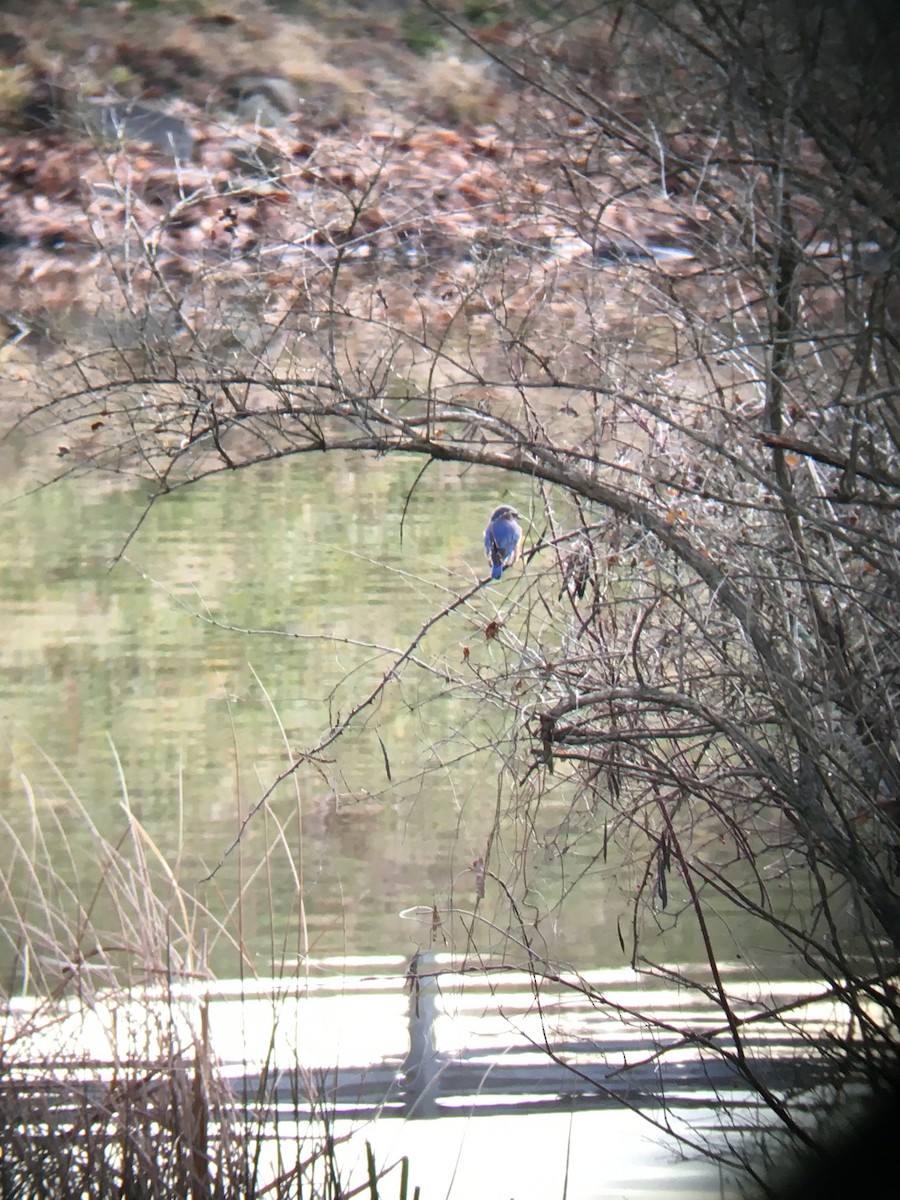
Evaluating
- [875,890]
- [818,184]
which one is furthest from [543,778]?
[818,184]

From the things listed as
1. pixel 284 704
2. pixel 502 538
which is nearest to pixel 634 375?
pixel 502 538

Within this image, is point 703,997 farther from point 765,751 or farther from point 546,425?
point 546,425

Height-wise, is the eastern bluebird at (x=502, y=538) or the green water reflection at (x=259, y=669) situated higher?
the eastern bluebird at (x=502, y=538)

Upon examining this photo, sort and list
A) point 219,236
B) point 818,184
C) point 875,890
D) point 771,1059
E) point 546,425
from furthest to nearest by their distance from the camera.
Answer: point 219,236
point 546,425
point 771,1059
point 875,890
point 818,184

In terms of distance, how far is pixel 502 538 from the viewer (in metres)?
1.49

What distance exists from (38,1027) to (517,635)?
622mm

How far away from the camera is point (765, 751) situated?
1.05 meters

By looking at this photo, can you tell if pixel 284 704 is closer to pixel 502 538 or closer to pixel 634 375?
pixel 502 538

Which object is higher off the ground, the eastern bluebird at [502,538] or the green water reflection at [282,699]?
the eastern bluebird at [502,538]

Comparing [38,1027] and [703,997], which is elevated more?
[38,1027]

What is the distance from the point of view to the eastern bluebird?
1.45 meters

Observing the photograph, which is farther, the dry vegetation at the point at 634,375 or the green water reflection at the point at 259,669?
the green water reflection at the point at 259,669

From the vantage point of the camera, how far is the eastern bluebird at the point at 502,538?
1.45 metres

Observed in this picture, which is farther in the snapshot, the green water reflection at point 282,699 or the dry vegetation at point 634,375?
the green water reflection at point 282,699
